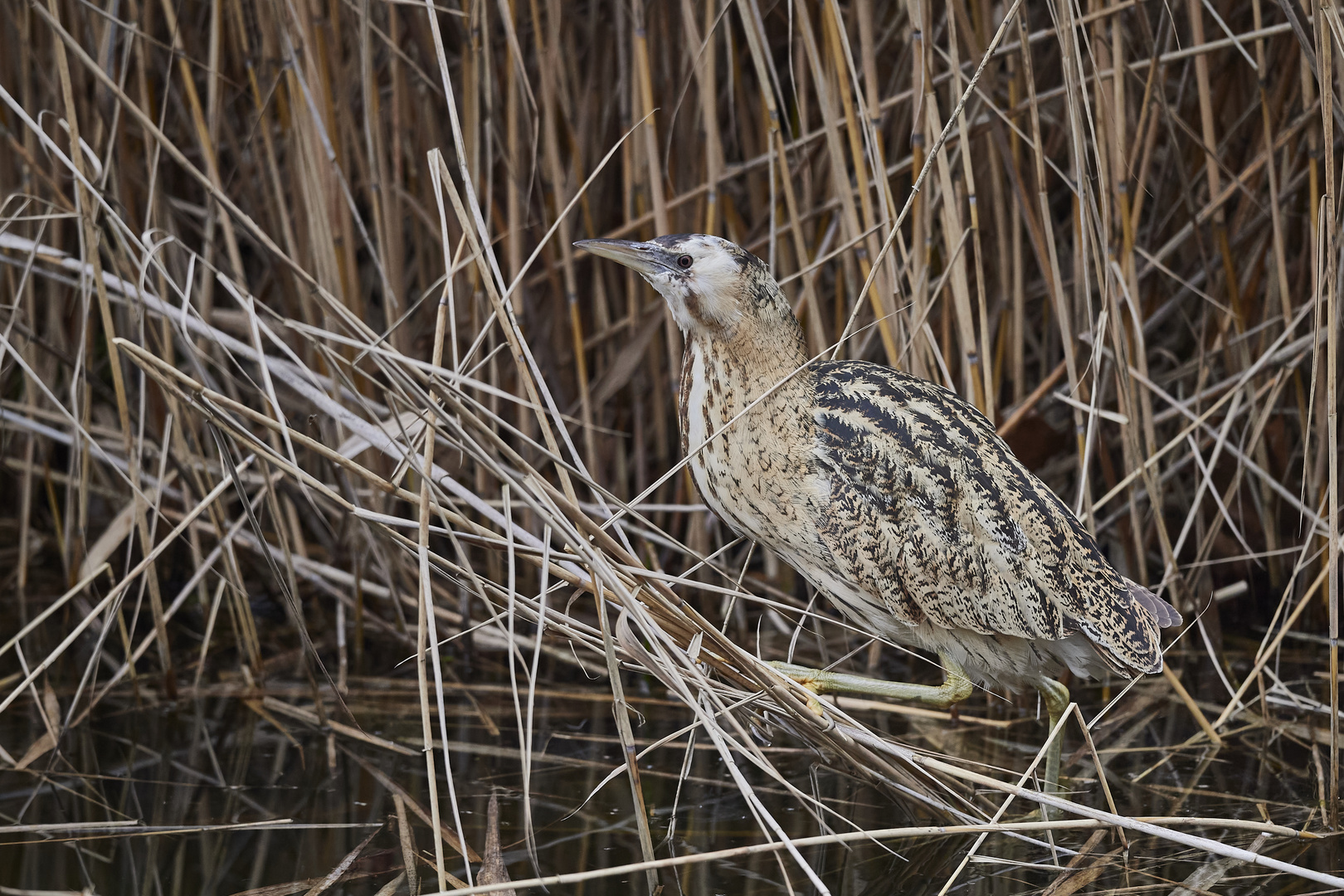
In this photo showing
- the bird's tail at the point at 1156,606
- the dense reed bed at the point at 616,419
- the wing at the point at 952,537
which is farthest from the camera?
the bird's tail at the point at 1156,606

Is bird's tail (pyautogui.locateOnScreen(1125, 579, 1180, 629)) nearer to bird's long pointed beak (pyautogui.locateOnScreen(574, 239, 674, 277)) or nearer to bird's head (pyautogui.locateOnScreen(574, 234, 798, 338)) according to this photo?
bird's head (pyautogui.locateOnScreen(574, 234, 798, 338))

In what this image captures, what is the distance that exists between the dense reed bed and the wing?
0.29m

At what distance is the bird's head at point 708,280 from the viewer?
2344 mm

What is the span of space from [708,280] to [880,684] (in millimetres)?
799

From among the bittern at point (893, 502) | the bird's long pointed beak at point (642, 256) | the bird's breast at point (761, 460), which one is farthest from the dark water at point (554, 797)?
the bird's long pointed beak at point (642, 256)

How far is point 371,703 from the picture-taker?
301cm

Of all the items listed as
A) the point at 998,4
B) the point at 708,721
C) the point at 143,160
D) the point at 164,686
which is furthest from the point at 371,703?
the point at 998,4

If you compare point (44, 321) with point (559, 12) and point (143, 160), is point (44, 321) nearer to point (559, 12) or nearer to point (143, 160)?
point (143, 160)

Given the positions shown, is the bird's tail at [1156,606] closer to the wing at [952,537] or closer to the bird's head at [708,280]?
the wing at [952,537]

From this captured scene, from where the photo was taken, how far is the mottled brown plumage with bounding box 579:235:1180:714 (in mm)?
2330

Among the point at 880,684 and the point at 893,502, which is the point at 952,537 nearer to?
the point at 893,502

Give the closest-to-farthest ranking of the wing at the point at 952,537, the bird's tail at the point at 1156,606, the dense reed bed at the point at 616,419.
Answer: the dense reed bed at the point at 616,419, the wing at the point at 952,537, the bird's tail at the point at 1156,606

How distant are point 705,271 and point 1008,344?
1.30 metres

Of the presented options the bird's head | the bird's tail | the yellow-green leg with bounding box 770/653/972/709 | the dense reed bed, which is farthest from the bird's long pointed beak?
the bird's tail
